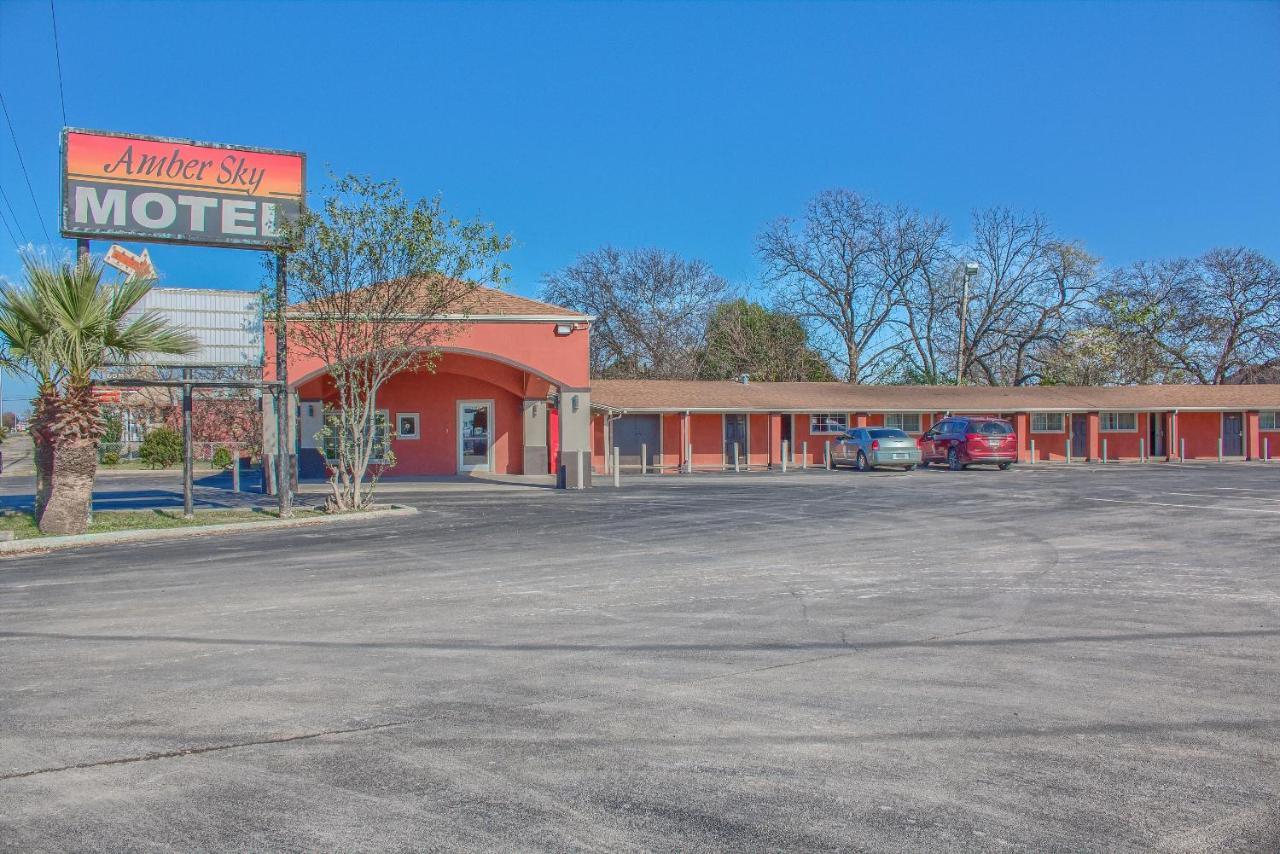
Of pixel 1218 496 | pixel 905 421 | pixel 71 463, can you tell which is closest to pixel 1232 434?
pixel 905 421

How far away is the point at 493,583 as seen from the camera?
385 inches

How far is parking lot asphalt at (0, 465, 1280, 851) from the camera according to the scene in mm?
3877

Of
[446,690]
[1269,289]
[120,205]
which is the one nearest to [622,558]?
[446,690]

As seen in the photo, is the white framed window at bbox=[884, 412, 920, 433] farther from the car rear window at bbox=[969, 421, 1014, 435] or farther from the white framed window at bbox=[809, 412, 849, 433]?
the car rear window at bbox=[969, 421, 1014, 435]

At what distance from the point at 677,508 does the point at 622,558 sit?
6.77 metres

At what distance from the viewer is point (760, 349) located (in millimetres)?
51312

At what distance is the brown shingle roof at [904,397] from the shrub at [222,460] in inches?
504

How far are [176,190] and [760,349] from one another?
36267 mm

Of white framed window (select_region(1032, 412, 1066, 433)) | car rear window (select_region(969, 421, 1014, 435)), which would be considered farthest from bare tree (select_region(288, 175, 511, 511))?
white framed window (select_region(1032, 412, 1066, 433))

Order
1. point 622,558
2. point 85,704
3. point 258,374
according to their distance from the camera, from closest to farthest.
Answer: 1. point 85,704
2. point 622,558
3. point 258,374

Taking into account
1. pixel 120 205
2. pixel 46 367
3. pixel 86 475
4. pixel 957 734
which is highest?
pixel 120 205

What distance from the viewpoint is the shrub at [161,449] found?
109 ft

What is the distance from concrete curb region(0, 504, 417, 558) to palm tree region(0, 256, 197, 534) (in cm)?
81

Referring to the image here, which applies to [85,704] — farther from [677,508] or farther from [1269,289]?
[1269,289]
